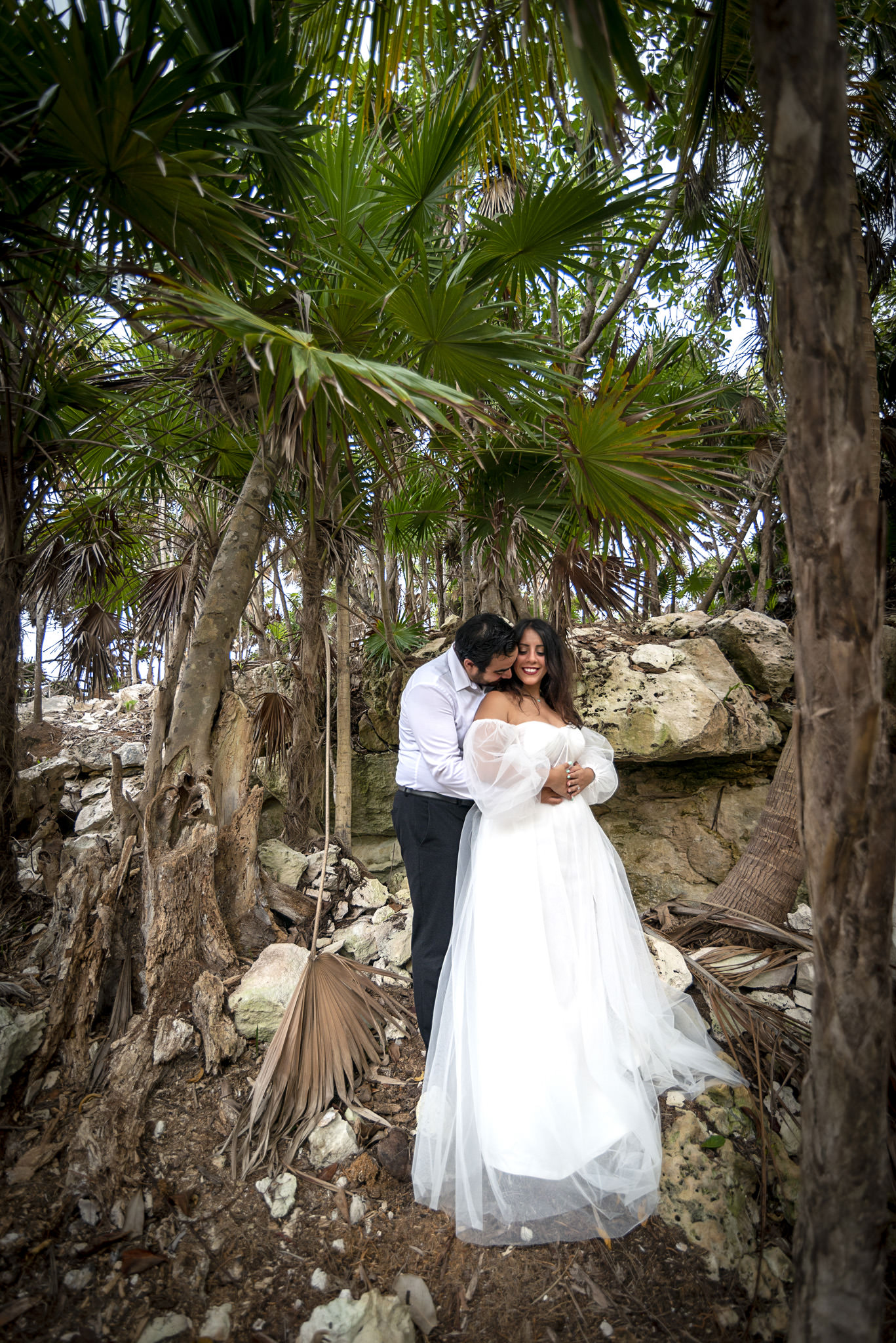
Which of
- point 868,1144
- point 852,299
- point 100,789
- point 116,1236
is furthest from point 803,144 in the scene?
point 100,789

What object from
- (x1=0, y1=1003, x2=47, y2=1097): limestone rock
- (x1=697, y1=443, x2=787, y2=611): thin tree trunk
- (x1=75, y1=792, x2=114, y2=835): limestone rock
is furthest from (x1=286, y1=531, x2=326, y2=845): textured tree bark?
(x1=697, y1=443, x2=787, y2=611): thin tree trunk

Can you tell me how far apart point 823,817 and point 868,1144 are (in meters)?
0.75

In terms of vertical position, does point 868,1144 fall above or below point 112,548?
below

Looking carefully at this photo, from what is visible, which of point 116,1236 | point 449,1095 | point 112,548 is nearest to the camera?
point 116,1236

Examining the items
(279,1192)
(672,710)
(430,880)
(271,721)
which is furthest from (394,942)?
(672,710)

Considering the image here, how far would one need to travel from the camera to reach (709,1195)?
7.21 feet

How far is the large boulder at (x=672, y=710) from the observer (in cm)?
474

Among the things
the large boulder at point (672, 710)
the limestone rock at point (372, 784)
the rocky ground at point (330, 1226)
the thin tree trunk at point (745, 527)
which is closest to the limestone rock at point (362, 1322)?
the rocky ground at point (330, 1226)

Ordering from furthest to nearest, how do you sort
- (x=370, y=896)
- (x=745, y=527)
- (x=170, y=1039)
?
(x=745, y=527) < (x=370, y=896) < (x=170, y=1039)

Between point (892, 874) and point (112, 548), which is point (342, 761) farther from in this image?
point (892, 874)

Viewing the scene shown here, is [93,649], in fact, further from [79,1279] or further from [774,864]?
[774,864]

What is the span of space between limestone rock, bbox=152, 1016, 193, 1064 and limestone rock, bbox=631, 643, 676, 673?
364 centimetres

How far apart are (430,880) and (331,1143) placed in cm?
98

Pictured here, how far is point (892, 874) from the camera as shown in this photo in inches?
59.6
